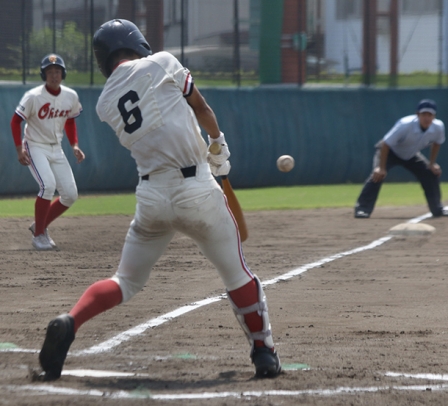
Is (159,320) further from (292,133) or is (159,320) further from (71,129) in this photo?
(292,133)

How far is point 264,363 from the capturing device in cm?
425

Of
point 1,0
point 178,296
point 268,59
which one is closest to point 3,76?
point 1,0

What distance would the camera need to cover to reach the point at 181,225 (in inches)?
168

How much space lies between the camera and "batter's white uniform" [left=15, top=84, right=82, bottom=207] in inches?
376

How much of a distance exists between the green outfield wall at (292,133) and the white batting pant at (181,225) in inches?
501

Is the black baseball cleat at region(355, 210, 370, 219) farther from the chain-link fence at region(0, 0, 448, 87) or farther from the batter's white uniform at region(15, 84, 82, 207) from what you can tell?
the chain-link fence at region(0, 0, 448, 87)

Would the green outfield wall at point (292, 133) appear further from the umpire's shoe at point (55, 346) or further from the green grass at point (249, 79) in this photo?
the umpire's shoe at point (55, 346)

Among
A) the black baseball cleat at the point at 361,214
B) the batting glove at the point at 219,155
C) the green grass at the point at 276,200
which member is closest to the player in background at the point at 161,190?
the batting glove at the point at 219,155

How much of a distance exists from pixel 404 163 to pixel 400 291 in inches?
248

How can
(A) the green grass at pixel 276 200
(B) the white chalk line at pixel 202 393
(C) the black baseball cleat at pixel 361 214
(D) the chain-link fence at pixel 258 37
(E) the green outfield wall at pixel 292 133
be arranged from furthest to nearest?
1. (E) the green outfield wall at pixel 292 133
2. (D) the chain-link fence at pixel 258 37
3. (A) the green grass at pixel 276 200
4. (C) the black baseball cleat at pixel 361 214
5. (B) the white chalk line at pixel 202 393

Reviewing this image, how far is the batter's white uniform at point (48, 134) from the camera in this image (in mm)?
9547

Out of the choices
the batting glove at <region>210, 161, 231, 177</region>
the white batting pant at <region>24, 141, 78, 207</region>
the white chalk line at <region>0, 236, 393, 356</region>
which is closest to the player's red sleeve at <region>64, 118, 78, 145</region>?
the white batting pant at <region>24, 141, 78, 207</region>

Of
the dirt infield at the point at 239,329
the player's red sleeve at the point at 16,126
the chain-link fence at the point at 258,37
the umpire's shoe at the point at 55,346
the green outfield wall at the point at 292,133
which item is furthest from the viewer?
the green outfield wall at the point at 292,133

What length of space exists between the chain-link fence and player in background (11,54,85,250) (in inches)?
289
